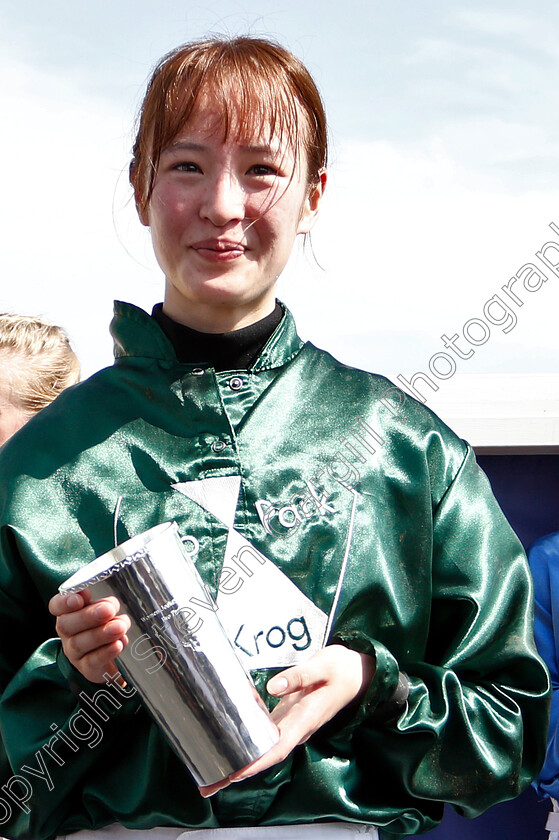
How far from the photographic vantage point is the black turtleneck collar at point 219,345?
157 centimetres

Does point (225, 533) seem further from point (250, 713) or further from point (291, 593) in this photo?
point (250, 713)

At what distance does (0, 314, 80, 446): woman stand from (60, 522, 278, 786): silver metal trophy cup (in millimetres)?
1990

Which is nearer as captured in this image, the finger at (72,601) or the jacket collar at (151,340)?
the finger at (72,601)

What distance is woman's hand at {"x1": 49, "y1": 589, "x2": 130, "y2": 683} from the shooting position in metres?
1.16

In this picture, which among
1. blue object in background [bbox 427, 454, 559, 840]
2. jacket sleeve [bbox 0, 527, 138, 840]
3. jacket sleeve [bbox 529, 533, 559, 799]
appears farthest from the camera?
blue object in background [bbox 427, 454, 559, 840]

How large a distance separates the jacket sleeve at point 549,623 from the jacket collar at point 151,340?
1.43 meters

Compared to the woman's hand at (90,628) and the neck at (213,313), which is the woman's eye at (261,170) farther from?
the woman's hand at (90,628)

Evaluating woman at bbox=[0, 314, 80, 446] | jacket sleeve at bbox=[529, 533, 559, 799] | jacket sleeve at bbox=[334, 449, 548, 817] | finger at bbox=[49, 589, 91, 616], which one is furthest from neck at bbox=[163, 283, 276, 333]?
woman at bbox=[0, 314, 80, 446]

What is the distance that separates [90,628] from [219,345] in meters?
0.54

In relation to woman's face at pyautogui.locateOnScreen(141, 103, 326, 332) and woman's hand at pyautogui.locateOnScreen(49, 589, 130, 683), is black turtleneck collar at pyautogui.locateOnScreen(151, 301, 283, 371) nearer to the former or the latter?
woman's face at pyautogui.locateOnScreen(141, 103, 326, 332)

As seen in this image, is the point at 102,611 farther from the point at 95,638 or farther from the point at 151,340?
the point at 151,340

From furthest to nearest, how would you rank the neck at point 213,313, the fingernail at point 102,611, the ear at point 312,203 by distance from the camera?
the ear at point 312,203 < the neck at point 213,313 < the fingernail at point 102,611

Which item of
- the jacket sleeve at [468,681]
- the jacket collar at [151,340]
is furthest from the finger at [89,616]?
the jacket collar at [151,340]

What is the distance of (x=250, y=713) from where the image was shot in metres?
1.18
